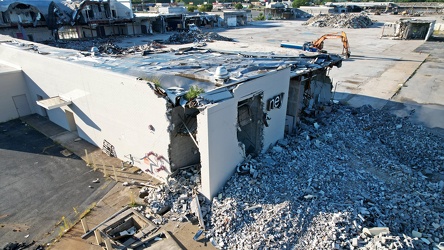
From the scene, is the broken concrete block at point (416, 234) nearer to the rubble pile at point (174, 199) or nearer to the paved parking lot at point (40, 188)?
the rubble pile at point (174, 199)

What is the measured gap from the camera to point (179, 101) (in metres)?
8.34

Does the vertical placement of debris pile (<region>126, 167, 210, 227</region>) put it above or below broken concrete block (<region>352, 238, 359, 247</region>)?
below

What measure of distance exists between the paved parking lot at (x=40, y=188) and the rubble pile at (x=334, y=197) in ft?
16.3

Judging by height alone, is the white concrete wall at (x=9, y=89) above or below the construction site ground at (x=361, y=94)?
above

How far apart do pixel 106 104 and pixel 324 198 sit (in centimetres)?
878

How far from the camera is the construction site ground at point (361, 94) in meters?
8.66

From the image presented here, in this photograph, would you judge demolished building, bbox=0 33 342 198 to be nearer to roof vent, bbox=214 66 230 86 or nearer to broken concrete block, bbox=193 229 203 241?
roof vent, bbox=214 66 230 86

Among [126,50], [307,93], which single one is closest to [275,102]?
[307,93]

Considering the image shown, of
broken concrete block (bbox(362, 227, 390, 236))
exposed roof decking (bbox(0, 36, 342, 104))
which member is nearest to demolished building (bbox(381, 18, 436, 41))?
exposed roof decking (bbox(0, 36, 342, 104))

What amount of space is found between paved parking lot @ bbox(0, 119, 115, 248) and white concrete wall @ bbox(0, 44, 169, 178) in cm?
155

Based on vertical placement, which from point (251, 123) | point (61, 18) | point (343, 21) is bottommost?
point (251, 123)

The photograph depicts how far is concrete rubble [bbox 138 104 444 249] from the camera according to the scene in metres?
7.31

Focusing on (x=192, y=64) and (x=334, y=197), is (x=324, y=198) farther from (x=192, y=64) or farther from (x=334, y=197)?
(x=192, y=64)

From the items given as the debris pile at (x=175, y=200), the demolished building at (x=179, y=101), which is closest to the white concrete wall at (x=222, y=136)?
the demolished building at (x=179, y=101)
